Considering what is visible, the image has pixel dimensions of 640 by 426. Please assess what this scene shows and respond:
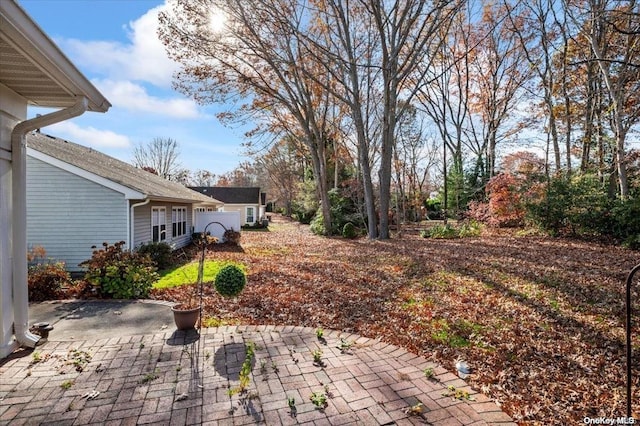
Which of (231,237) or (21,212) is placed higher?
(21,212)

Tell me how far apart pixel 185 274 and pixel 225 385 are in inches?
252

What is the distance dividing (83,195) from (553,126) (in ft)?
62.1

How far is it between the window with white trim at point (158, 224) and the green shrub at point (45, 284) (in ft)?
16.0

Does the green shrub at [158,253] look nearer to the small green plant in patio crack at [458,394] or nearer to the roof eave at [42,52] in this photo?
the roof eave at [42,52]

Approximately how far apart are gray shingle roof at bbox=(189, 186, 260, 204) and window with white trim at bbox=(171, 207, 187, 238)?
56.1 feet

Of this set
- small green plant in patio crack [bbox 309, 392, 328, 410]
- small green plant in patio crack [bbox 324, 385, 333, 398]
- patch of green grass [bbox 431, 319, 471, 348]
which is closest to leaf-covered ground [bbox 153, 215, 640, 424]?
patch of green grass [bbox 431, 319, 471, 348]

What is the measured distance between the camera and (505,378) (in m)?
3.44

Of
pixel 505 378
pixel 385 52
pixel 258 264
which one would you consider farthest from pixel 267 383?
pixel 385 52

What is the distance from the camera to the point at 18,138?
394 cm

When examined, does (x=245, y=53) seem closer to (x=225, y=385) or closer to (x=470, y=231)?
(x=470, y=231)

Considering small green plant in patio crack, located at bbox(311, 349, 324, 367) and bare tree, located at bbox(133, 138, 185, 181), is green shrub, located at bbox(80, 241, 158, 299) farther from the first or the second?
bare tree, located at bbox(133, 138, 185, 181)

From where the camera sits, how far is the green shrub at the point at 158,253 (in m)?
9.78

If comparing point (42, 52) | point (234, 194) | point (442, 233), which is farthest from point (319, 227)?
point (42, 52)

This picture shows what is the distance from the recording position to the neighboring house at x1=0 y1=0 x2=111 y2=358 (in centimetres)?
349
